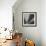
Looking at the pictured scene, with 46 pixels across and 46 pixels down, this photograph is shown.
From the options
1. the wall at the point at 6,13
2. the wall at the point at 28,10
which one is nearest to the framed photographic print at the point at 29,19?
the wall at the point at 28,10

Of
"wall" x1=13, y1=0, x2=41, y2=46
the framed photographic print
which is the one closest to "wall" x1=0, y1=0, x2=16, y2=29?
"wall" x1=13, y1=0, x2=41, y2=46

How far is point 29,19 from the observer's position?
18.2ft

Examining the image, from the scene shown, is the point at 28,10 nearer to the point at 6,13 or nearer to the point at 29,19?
the point at 29,19

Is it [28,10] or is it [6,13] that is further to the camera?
[28,10]

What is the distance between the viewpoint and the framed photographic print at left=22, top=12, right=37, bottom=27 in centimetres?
552

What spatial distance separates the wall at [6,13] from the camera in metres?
4.52

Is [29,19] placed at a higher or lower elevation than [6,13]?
lower

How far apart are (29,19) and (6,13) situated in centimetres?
137

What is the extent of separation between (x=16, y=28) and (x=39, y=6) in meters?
1.49

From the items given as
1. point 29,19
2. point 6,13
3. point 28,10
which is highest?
point 28,10

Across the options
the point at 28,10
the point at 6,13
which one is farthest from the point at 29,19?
the point at 6,13

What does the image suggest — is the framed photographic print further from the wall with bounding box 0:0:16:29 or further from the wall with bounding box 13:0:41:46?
the wall with bounding box 0:0:16:29

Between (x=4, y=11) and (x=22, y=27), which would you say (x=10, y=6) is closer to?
(x=4, y=11)

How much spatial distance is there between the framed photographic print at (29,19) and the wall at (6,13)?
1090mm
